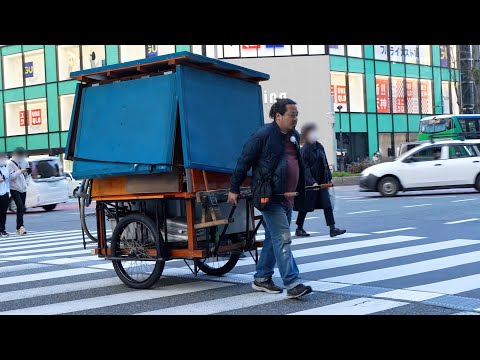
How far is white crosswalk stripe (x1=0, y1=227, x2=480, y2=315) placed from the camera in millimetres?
6238

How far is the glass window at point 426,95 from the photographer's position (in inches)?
1957

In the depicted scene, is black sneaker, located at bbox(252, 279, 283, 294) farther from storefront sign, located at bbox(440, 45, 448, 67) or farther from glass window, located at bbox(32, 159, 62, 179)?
storefront sign, located at bbox(440, 45, 448, 67)

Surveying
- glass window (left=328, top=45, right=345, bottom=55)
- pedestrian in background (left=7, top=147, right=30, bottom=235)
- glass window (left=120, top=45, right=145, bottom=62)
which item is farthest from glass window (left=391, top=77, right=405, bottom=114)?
pedestrian in background (left=7, top=147, right=30, bottom=235)

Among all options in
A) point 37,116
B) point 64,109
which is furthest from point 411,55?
point 37,116

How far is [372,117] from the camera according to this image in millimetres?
46594

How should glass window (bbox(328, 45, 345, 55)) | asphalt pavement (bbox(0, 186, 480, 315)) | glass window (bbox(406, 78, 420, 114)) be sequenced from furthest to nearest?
glass window (bbox(406, 78, 420, 114)), glass window (bbox(328, 45, 345, 55)), asphalt pavement (bbox(0, 186, 480, 315))

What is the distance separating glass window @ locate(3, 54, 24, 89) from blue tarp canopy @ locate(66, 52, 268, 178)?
141 ft

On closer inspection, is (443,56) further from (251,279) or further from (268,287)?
(268,287)

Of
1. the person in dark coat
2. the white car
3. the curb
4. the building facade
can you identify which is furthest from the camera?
the building facade

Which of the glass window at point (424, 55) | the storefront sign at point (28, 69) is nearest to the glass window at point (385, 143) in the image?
the glass window at point (424, 55)

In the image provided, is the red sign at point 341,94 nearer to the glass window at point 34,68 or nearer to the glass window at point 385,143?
the glass window at point 385,143
